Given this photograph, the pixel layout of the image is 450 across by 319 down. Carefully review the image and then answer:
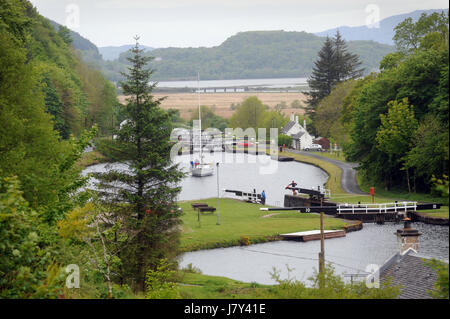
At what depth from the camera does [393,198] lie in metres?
55.5

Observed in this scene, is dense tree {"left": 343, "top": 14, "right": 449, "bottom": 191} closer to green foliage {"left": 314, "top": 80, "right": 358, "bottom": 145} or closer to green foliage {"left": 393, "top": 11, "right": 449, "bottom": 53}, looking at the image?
green foliage {"left": 393, "top": 11, "right": 449, "bottom": 53}

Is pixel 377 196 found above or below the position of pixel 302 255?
above

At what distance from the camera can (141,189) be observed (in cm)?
3023

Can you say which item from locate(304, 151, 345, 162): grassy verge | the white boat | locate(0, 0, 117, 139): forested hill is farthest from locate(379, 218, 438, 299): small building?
locate(304, 151, 345, 162): grassy verge

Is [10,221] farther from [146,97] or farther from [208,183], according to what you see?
[208,183]

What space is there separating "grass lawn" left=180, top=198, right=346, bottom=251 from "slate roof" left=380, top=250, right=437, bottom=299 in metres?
19.7

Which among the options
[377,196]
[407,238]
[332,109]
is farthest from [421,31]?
[407,238]

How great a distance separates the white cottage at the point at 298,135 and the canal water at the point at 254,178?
15.3 metres

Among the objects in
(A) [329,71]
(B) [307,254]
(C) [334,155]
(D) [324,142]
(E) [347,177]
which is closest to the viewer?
(B) [307,254]

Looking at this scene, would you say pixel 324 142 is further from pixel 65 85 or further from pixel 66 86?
pixel 65 85

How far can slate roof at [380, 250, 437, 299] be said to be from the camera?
17531mm

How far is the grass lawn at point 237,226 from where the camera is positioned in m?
40.8

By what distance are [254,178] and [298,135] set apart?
4081 cm

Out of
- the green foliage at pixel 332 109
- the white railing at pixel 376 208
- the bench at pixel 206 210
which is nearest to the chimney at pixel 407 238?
the white railing at pixel 376 208
